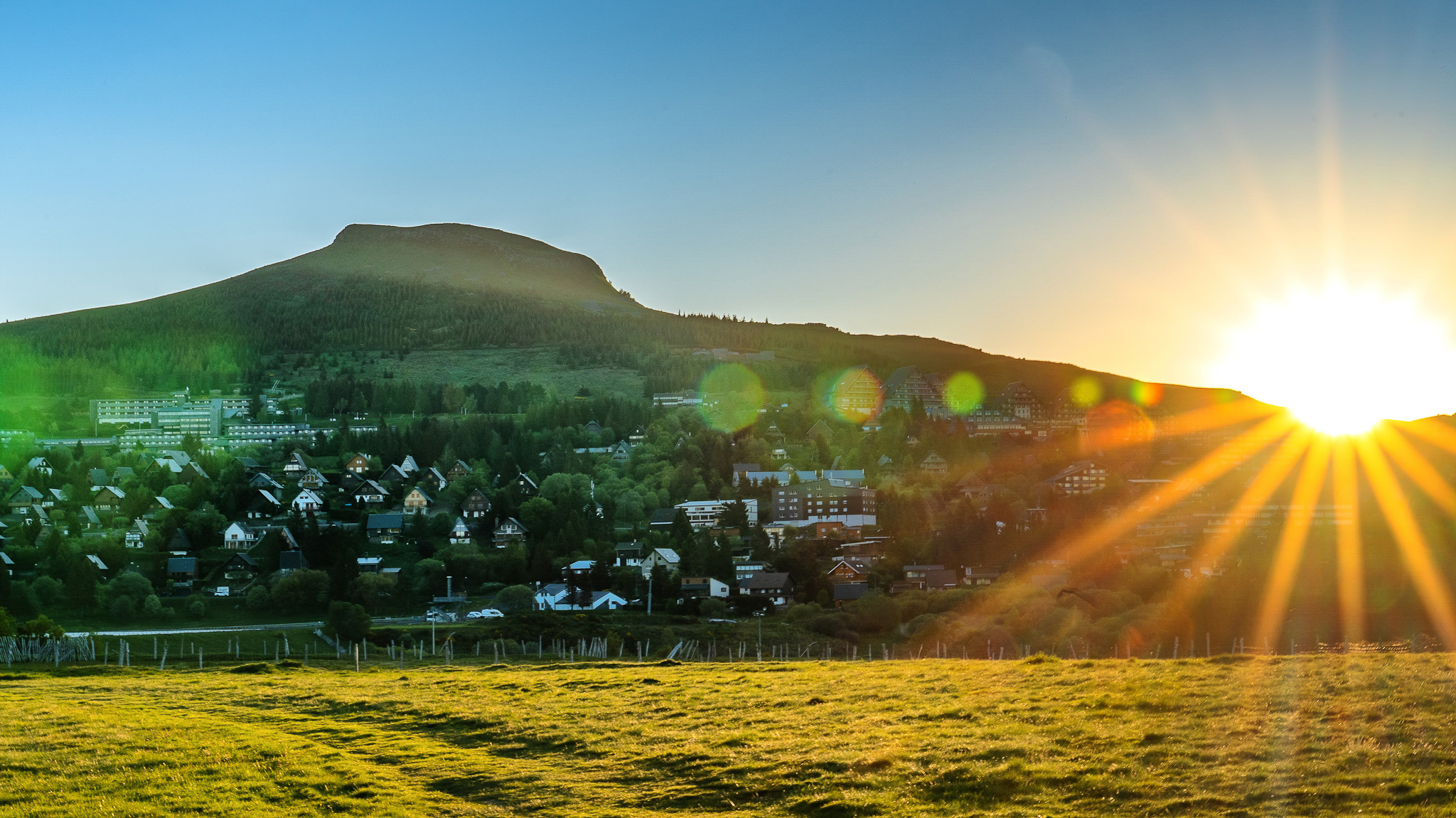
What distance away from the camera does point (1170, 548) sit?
3716 inches

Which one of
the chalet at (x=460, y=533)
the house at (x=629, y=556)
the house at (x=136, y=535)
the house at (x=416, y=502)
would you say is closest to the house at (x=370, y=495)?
the house at (x=416, y=502)

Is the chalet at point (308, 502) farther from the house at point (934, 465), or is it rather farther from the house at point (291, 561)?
the house at point (934, 465)

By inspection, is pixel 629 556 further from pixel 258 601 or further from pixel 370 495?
pixel 370 495

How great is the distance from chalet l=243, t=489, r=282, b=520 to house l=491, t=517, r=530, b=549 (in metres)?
24.7

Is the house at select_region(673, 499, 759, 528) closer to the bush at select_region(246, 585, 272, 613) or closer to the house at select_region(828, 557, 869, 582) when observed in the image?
the house at select_region(828, 557, 869, 582)

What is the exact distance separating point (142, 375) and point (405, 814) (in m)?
183

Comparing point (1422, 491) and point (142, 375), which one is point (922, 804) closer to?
point (1422, 491)

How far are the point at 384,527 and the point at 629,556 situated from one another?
2531cm

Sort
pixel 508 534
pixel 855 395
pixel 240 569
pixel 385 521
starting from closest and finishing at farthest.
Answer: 1. pixel 240 569
2. pixel 508 534
3. pixel 385 521
4. pixel 855 395

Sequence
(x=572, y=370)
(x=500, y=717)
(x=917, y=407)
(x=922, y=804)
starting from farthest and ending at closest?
(x=572, y=370) → (x=917, y=407) → (x=500, y=717) → (x=922, y=804)

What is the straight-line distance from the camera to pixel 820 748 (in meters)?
16.5

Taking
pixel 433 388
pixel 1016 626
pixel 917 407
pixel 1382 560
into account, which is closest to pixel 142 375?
pixel 433 388

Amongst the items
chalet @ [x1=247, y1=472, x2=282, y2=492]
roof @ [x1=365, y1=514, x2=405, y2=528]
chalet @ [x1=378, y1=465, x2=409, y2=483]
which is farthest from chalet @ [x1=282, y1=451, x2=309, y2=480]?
roof @ [x1=365, y1=514, x2=405, y2=528]

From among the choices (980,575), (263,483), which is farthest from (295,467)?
(980,575)
